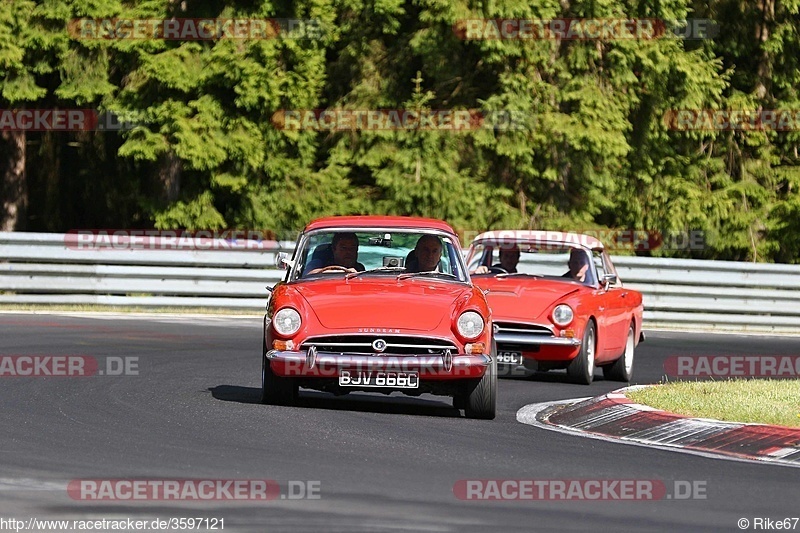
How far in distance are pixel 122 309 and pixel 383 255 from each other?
1032cm

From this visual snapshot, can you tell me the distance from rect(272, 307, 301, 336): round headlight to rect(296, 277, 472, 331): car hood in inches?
5.5

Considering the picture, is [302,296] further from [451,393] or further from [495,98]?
[495,98]

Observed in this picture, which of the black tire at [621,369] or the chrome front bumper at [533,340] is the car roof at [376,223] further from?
the black tire at [621,369]

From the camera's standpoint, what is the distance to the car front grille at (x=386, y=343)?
1063 centimetres

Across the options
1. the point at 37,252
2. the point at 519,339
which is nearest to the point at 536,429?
the point at 519,339

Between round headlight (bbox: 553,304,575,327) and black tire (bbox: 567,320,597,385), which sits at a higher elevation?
round headlight (bbox: 553,304,575,327)

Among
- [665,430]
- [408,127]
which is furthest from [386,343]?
[408,127]

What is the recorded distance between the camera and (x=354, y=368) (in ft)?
34.5

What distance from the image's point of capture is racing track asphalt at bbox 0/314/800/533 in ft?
22.5

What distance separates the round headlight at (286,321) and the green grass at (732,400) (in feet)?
9.24

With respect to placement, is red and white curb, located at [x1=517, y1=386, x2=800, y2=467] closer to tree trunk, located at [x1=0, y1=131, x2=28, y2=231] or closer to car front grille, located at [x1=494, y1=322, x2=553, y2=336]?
car front grille, located at [x1=494, y1=322, x2=553, y2=336]

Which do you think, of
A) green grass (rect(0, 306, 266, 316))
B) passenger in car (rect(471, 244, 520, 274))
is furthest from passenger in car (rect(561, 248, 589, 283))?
green grass (rect(0, 306, 266, 316))

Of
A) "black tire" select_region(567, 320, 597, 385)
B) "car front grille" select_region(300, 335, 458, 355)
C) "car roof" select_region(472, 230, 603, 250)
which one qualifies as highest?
"car roof" select_region(472, 230, 603, 250)

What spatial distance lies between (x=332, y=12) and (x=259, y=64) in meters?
2.15
